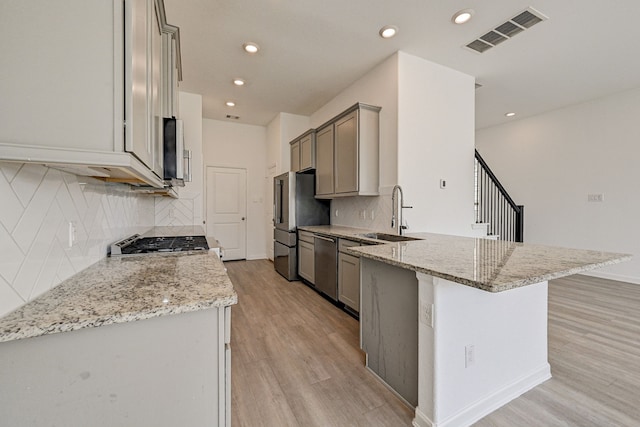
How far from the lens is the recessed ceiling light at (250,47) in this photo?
315cm

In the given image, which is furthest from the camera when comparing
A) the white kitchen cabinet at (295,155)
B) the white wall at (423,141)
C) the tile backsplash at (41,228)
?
the white kitchen cabinet at (295,155)

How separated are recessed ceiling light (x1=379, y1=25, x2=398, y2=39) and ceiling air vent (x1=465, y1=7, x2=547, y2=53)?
0.89 metres

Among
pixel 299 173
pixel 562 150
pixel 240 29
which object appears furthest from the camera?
pixel 562 150

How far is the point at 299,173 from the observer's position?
14.9ft

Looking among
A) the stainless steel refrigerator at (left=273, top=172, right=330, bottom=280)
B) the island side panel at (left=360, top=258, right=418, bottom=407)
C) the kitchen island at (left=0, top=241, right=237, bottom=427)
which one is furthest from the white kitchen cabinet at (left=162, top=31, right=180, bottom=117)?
the stainless steel refrigerator at (left=273, top=172, right=330, bottom=280)

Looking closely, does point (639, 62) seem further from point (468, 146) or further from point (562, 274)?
point (562, 274)

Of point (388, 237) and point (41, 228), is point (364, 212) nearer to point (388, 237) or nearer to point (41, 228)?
point (388, 237)

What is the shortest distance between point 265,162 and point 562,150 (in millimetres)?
5672

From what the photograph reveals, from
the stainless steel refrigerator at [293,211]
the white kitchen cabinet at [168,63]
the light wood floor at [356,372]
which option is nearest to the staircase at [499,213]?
the light wood floor at [356,372]

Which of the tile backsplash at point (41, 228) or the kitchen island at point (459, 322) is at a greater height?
the tile backsplash at point (41, 228)

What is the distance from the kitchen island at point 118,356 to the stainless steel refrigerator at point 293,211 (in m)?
3.32

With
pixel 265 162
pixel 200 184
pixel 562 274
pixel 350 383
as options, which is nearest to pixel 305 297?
pixel 350 383

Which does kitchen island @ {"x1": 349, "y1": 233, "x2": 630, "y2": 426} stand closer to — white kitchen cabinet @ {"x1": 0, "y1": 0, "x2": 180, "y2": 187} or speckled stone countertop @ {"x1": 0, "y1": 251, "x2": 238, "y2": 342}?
speckled stone countertop @ {"x1": 0, "y1": 251, "x2": 238, "y2": 342}

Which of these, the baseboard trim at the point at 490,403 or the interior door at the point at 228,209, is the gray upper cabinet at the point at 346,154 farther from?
the interior door at the point at 228,209
